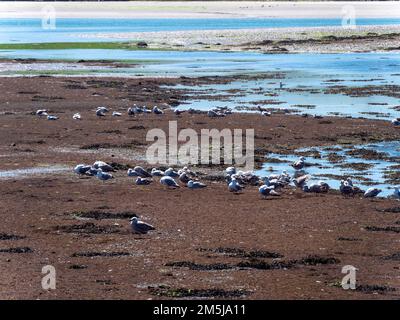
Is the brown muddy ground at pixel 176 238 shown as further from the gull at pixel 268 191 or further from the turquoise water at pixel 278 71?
the turquoise water at pixel 278 71

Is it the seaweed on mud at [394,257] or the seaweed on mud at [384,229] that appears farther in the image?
the seaweed on mud at [384,229]

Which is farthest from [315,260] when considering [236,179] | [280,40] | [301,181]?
[280,40]

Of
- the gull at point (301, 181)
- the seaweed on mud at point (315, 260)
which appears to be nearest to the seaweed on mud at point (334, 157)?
the gull at point (301, 181)

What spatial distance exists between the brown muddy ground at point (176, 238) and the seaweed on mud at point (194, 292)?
15mm

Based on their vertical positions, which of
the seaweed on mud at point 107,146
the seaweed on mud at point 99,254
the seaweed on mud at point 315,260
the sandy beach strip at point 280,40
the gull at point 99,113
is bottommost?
the sandy beach strip at point 280,40

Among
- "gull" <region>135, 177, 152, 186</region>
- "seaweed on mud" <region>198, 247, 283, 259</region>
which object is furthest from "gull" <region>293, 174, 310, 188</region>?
"seaweed on mud" <region>198, 247, 283, 259</region>

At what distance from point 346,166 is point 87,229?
317 inches

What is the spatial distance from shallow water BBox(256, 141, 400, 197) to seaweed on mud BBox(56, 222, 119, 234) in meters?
5.04

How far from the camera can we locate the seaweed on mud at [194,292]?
39.5 feet

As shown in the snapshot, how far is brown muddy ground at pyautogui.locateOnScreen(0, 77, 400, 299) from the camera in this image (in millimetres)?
12469

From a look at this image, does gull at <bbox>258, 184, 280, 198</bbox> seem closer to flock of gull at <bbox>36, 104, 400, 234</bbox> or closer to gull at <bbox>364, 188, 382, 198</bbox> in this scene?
flock of gull at <bbox>36, 104, 400, 234</bbox>

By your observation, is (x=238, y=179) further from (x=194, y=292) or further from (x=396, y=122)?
(x=396, y=122)
